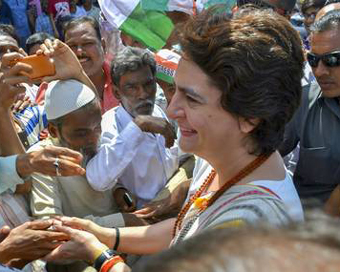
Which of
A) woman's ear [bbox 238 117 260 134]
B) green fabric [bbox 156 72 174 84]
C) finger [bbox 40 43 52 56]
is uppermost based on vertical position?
woman's ear [bbox 238 117 260 134]

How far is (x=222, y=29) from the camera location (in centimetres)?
151

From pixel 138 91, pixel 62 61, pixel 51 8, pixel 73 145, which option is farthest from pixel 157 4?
pixel 51 8

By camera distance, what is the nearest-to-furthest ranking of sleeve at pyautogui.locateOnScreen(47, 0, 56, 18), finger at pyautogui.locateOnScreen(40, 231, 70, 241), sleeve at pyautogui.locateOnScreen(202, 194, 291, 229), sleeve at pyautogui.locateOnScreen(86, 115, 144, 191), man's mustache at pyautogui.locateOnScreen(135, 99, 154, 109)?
sleeve at pyautogui.locateOnScreen(202, 194, 291, 229) → finger at pyautogui.locateOnScreen(40, 231, 70, 241) → sleeve at pyautogui.locateOnScreen(86, 115, 144, 191) → man's mustache at pyautogui.locateOnScreen(135, 99, 154, 109) → sleeve at pyautogui.locateOnScreen(47, 0, 56, 18)

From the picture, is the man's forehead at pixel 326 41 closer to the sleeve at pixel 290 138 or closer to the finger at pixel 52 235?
the sleeve at pixel 290 138

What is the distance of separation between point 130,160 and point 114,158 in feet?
0.25

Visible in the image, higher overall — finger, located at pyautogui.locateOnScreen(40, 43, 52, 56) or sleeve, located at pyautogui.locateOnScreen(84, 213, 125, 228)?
finger, located at pyautogui.locateOnScreen(40, 43, 52, 56)

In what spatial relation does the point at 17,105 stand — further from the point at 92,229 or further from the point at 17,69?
the point at 92,229

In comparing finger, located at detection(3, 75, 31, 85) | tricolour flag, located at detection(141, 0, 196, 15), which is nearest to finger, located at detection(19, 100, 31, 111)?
finger, located at detection(3, 75, 31, 85)

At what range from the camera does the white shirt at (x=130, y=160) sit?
2.35 metres

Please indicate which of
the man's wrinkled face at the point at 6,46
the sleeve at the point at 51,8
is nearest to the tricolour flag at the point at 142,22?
the man's wrinkled face at the point at 6,46

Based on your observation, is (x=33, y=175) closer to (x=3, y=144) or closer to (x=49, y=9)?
(x=3, y=144)

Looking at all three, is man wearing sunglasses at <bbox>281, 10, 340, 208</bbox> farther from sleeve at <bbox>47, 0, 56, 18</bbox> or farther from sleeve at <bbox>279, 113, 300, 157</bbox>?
sleeve at <bbox>47, 0, 56, 18</bbox>

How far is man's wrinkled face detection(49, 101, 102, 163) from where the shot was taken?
94.6 inches

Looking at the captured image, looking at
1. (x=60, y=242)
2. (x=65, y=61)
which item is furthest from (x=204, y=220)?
(x=65, y=61)
